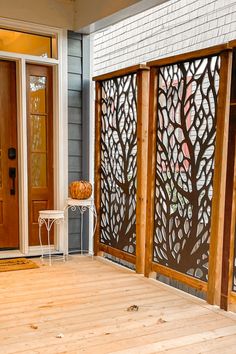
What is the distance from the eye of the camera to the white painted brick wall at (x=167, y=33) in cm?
381

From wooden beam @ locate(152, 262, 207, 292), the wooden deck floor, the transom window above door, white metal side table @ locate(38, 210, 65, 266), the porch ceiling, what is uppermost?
the porch ceiling

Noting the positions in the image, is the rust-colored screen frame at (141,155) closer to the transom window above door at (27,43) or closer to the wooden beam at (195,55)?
the wooden beam at (195,55)

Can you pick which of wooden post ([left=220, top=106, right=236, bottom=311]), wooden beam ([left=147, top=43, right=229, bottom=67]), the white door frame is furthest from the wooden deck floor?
→ wooden beam ([left=147, top=43, right=229, bottom=67])

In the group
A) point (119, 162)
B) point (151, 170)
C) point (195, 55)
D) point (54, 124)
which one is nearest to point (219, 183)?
point (151, 170)

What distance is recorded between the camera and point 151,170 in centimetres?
396

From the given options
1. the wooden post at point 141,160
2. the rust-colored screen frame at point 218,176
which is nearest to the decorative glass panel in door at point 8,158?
the wooden post at point 141,160

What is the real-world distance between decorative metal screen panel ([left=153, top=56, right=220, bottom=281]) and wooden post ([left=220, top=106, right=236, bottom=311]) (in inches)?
6.8

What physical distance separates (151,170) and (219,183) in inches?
35.9

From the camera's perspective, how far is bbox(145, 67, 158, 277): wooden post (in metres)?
3.88

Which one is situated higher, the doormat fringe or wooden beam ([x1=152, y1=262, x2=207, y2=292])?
wooden beam ([x1=152, y1=262, x2=207, y2=292])

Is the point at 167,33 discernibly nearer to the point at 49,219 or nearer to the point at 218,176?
the point at 218,176

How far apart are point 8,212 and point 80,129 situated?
4.49 feet

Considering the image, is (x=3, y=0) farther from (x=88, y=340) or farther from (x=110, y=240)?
(x=88, y=340)

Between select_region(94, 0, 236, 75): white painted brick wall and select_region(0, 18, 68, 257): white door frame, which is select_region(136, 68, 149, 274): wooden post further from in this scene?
select_region(0, 18, 68, 257): white door frame
